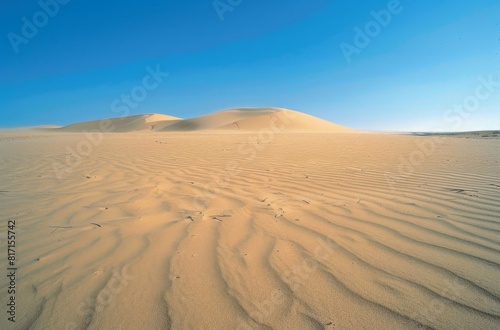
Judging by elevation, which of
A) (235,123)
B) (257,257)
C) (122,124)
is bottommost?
(257,257)

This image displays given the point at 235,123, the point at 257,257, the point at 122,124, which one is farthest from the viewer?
the point at 122,124

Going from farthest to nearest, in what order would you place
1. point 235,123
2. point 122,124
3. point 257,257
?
point 122,124, point 235,123, point 257,257

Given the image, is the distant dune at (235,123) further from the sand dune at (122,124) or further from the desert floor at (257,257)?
the desert floor at (257,257)

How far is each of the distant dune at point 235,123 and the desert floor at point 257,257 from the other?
36.2 m

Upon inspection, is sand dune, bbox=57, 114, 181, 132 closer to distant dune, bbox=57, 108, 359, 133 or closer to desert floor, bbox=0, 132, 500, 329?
distant dune, bbox=57, 108, 359, 133

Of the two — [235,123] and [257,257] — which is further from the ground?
[235,123]

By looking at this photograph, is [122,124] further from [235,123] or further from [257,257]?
[257,257]

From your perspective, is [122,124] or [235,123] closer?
[235,123]

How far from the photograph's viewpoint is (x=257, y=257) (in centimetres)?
214

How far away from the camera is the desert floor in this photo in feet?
5.08

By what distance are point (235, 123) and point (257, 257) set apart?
41960 millimetres

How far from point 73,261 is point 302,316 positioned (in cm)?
181

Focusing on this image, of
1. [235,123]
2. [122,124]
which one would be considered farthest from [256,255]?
[122,124]

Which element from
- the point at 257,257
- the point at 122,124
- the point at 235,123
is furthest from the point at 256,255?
the point at 122,124
